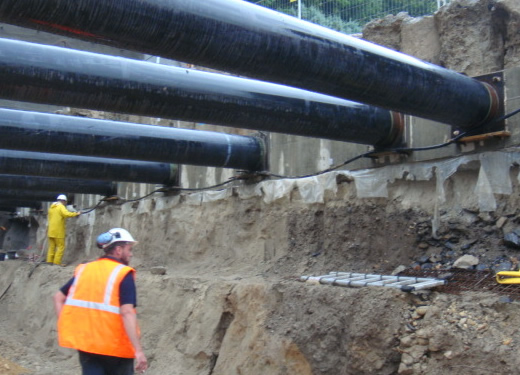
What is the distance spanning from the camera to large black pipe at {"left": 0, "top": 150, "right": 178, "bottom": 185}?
8508 mm

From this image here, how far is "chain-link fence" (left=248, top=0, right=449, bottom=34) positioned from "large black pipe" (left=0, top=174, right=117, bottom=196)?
18.6 ft

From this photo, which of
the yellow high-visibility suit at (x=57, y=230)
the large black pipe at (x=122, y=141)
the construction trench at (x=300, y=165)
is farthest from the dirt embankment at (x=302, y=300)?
the yellow high-visibility suit at (x=57, y=230)

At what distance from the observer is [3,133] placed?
6738mm

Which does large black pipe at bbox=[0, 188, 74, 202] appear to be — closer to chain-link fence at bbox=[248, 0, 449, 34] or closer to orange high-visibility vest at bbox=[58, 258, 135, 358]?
chain-link fence at bbox=[248, 0, 449, 34]

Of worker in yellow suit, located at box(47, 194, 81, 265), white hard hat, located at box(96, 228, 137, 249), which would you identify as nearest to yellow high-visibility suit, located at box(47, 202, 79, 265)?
worker in yellow suit, located at box(47, 194, 81, 265)

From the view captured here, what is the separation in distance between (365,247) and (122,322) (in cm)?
338

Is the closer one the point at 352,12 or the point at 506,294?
the point at 506,294

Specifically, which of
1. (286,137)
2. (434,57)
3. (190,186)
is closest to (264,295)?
(286,137)

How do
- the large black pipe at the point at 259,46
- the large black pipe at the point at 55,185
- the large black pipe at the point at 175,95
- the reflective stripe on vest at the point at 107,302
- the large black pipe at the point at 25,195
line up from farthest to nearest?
1. the large black pipe at the point at 25,195
2. the large black pipe at the point at 55,185
3. the large black pipe at the point at 175,95
4. the reflective stripe on vest at the point at 107,302
5. the large black pipe at the point at 259,46

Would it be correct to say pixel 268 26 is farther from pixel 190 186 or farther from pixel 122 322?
pixel 190 186

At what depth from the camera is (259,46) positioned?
416 centimetres

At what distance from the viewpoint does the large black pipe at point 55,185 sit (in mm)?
10595

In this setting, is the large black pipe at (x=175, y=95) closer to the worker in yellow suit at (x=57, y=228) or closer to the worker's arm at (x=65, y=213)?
the worker's arm at (x=65, y=213)

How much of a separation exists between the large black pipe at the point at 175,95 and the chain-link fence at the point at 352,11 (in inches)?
281
